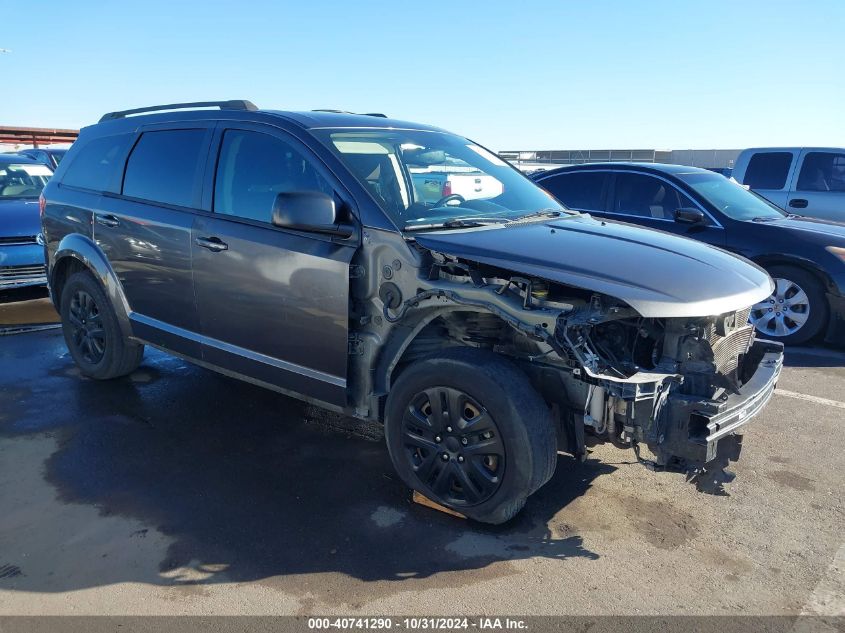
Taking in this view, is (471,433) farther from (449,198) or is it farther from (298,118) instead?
(298,118)

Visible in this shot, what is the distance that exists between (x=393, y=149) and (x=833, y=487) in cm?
318

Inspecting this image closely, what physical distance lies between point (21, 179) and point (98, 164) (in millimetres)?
→ 5308

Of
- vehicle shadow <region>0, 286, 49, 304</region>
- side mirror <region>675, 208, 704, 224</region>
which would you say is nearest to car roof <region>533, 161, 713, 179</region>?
side mirror <region>675, 208, 704, 224</region>

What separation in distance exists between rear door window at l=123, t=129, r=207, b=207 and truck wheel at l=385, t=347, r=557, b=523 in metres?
2.04

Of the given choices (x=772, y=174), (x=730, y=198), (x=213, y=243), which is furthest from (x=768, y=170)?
(x=213, y=243)

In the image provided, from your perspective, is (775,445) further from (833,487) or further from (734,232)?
(734,232)

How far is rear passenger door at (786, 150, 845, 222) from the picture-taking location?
938 centimetres

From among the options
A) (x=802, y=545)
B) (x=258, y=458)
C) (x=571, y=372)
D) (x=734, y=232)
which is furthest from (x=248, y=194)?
(x=734, y=232)

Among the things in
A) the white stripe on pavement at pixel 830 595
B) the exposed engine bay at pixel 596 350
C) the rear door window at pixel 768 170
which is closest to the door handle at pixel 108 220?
the exposed engine bay at pixel 596 350

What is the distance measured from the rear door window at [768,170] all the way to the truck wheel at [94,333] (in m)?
8.80

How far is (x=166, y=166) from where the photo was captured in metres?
4.51

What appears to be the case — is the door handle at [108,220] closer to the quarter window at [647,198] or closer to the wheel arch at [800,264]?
the quarter window at [647,198]

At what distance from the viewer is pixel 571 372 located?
9.95ft

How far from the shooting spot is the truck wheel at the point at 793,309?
6.68m
